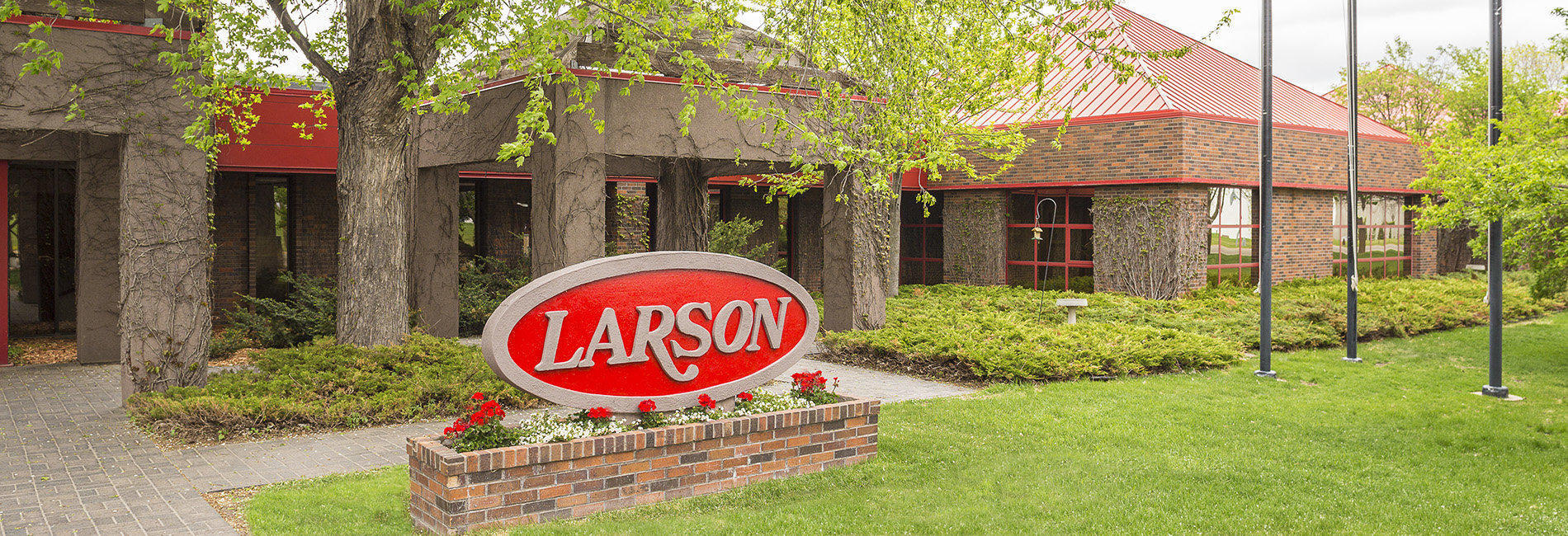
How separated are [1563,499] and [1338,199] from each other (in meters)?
18.2

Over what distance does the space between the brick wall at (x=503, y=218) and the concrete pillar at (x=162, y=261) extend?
886cm

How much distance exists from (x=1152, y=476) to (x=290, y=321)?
11941mm

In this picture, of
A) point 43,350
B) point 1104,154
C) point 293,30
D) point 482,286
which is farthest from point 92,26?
point 1104,154

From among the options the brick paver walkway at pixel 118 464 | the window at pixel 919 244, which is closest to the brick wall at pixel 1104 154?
the window at pixel 919 244

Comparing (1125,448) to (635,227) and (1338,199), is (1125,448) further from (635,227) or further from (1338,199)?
(1338,199)

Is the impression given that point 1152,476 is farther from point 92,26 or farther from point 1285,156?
point 1285,156

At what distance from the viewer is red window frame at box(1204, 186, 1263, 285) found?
20.5 m

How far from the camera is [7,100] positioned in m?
9.41

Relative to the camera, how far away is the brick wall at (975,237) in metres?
22.6

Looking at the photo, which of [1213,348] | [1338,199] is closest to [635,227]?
[1213,348]

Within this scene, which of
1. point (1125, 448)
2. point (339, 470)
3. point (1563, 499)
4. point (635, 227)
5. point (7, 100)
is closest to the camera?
point (1563, 499)

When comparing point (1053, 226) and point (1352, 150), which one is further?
point (1053, 226)

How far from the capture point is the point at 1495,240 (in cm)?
1085

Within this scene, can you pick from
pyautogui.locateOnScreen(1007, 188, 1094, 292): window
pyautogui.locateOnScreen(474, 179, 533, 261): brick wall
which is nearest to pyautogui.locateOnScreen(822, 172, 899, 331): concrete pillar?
pyautogui.locateOnScreen(474, 179, 533, 261): brick wall
